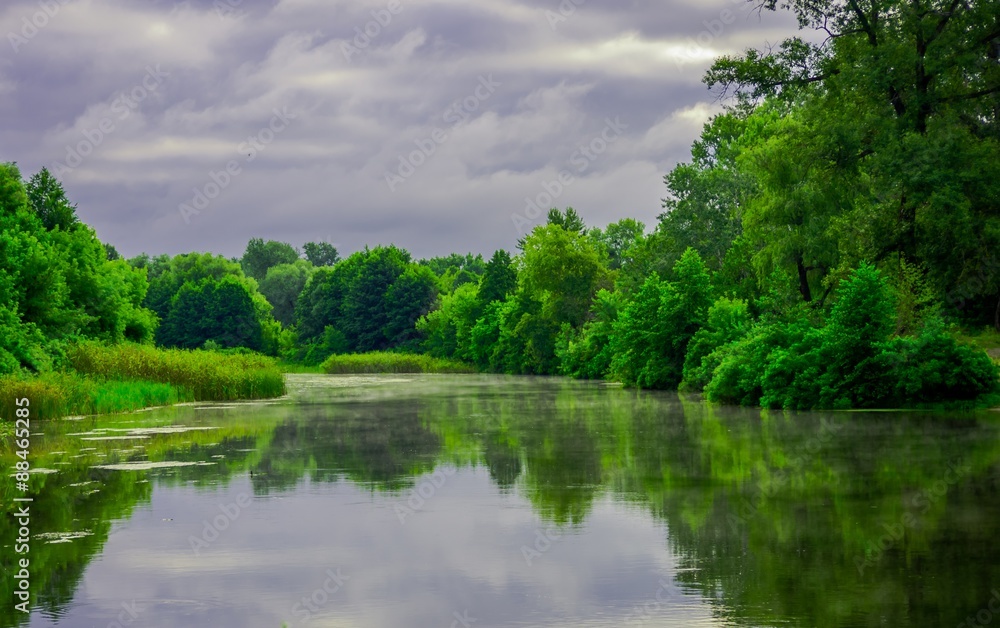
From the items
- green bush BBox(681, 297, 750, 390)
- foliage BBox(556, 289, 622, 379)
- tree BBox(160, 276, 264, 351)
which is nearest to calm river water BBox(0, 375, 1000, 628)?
green bush BBox(681, 297, 750, 390)

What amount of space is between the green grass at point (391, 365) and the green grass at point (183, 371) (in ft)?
156

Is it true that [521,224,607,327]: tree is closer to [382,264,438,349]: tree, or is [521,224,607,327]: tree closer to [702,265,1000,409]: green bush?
[382,264,438,349]: tree

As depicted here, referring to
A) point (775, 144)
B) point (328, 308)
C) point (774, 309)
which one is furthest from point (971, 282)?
point (328, 308)

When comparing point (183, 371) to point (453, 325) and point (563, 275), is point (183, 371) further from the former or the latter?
point (453, 325)

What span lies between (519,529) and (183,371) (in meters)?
29.2

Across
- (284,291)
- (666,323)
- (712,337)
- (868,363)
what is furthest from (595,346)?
(284,291)

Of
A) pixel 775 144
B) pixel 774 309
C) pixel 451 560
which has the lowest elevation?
pixel 451 560

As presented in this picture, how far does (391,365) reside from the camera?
3659 inches

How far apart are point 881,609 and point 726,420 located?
20428 millimetres

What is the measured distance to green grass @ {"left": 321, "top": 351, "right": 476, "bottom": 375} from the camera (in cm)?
9344

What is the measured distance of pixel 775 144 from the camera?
4400 cm

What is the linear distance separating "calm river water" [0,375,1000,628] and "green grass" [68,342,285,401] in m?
12.9

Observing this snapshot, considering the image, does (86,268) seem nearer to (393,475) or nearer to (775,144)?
(775,144)

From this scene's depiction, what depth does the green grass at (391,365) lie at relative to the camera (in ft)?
307
